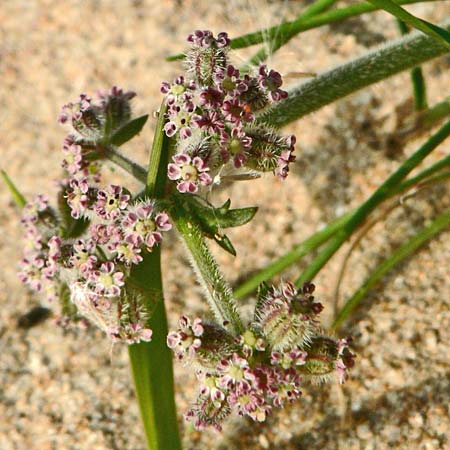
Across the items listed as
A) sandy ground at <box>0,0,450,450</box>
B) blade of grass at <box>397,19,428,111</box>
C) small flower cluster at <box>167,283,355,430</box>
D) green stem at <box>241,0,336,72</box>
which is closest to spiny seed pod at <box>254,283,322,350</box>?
small flower cluster at <box>167,283,355,430</box>

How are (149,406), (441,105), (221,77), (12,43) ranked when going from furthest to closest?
1. (12,43)
2. (441,105)
3. (149,406)
4. (221,77)

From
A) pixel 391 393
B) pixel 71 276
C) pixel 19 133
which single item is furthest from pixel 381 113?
pixel 71 276

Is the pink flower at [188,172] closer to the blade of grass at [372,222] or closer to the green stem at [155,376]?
the green stem at [155,376]

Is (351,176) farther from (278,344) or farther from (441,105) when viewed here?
(278,344)

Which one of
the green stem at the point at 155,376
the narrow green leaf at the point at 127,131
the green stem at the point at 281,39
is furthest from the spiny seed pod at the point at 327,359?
the green stem at the point at 281,39

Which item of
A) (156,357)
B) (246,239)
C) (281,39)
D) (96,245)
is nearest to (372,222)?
(246,239)

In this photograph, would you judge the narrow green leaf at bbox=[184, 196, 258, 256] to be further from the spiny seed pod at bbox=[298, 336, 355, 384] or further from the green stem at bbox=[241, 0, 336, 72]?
the green stem at bbox=[241, 0, 336, 72]
